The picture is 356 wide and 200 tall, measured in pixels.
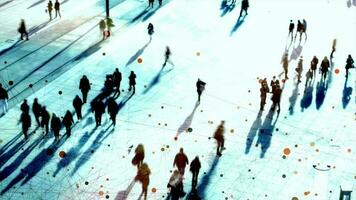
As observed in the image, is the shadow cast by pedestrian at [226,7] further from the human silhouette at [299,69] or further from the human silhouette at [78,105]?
the human silhouette at [78,105]

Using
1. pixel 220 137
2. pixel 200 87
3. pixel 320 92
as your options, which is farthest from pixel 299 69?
pixel 220 137

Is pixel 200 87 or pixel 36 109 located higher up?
pixel 200 87

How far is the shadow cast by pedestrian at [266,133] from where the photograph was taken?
19875 mm

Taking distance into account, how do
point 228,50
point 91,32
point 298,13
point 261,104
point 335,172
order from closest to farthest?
1. point 335,172
2. point 261,104
3. point 228,50
4. point 91,32
5. point 298,13

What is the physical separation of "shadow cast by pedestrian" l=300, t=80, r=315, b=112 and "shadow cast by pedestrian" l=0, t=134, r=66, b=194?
949cm

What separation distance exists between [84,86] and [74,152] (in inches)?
144

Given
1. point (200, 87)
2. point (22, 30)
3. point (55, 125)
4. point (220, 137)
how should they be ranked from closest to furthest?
point (220, 137) < point (55, 125) < point (200, 87) < point (22, 30)

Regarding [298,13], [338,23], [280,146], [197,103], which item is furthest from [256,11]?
[280,146]

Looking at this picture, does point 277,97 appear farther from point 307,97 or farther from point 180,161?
point 180,161

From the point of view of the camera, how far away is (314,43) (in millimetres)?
29234

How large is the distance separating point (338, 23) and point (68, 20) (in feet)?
48.9

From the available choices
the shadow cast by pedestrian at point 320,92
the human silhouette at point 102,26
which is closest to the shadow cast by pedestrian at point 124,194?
the shadow cast by pedestrian at point 320,92

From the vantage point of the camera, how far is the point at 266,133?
20812 millimetres

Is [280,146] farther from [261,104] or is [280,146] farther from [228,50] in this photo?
[228,50]
